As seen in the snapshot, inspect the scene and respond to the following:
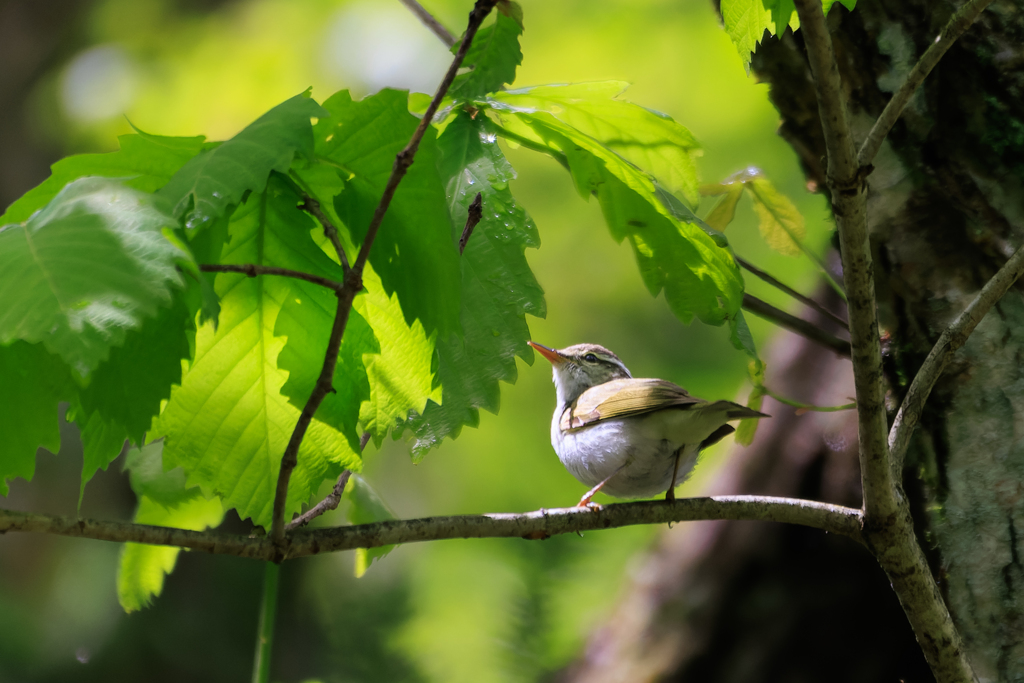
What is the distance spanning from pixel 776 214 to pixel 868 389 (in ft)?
2.47

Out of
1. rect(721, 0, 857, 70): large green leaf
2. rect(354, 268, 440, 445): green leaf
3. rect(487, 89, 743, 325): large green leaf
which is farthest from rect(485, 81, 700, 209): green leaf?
rect(354, 268, 440, 445): green leaf

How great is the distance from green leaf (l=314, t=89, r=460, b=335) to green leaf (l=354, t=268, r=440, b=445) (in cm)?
10

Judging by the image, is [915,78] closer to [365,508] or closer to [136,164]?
[136,164]

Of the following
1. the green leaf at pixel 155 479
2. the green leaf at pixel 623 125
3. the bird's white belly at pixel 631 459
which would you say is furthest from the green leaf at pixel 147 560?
the green leaf at pixel 623 125

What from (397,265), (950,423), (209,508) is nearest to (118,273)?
(397,265)

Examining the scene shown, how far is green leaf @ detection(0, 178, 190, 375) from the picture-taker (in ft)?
1.95

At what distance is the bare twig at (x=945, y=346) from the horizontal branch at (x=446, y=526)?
139 millimetres

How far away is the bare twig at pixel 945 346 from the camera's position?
1.10 meters

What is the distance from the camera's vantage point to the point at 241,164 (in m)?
0.78

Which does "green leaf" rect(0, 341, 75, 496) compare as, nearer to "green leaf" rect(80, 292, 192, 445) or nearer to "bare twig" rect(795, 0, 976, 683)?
"green leaf" rect(80, 292, 192, 445)

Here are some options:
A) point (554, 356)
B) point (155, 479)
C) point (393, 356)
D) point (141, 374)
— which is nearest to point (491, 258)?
point (393, 356)

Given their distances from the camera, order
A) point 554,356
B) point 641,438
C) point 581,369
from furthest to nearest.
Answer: point 581,369, point 554,356, point 641,438

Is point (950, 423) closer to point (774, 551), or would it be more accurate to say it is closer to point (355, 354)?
point (355, 354)

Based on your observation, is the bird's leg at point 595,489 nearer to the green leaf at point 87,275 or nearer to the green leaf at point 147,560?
the green leaf at point 147,560
